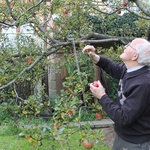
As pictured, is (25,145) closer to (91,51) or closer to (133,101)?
(91,51)

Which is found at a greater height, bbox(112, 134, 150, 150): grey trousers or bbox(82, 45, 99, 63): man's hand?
bbox(82, 45, 99, 63): man's hand

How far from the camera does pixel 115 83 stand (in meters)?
6.89

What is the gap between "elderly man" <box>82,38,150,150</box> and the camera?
1870 millimetres

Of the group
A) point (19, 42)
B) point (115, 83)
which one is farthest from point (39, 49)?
point (115, 83)

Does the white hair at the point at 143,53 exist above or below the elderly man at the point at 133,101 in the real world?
above

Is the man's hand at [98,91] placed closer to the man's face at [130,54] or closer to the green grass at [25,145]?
the man's face at [130,54]

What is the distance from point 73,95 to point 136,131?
1.82 feet

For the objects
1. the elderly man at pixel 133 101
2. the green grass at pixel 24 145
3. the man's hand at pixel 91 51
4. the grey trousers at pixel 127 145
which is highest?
→ the man's hand at pixel 91 51

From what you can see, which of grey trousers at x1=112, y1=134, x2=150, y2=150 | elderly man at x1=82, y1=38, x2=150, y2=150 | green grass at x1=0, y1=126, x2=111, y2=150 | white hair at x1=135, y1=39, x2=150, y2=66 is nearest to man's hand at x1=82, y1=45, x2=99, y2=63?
elderly man at x1=82, y1=38, x2=150, y2=150

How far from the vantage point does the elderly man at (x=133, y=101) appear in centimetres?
187

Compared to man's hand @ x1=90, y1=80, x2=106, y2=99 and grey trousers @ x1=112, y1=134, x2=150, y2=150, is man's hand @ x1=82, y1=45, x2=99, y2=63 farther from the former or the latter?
grey trousers @ x1=112, y1=134, x2=150, y2=150

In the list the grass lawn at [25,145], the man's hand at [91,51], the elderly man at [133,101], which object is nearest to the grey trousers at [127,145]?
the elderly man at [133,101]

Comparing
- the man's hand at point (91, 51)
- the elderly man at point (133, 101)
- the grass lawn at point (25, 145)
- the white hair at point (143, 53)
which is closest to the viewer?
the elderly man at point (133, 101)

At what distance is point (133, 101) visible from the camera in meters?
1.86
